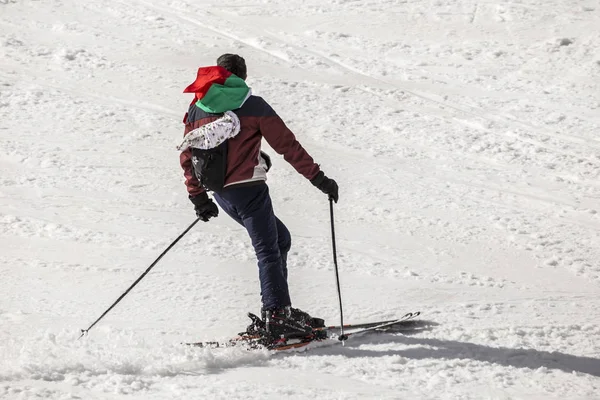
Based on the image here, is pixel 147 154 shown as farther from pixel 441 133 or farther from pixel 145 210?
pixel 441 133

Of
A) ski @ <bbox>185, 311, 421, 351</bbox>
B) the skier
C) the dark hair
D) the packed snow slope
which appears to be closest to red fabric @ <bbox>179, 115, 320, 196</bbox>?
the skier

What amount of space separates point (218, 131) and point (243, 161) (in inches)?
10.0

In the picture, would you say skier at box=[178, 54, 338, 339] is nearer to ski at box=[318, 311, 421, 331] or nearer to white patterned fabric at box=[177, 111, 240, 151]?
white patterned fabric at box=[177, 111, 240, 151]

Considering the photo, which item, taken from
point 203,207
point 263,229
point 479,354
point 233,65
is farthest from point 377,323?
point 233,65

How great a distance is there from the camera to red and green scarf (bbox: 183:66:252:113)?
4.39 metres

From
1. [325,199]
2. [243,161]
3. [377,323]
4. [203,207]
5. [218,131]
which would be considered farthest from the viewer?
[325,199]

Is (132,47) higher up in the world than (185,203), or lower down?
higher up

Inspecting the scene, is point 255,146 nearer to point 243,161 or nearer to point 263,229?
point 243,161

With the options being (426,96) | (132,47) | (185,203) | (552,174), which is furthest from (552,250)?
(132,47)

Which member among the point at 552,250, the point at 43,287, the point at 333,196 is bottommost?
the point at 43,287

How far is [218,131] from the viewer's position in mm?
4359

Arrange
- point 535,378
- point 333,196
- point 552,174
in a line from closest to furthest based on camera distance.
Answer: point 535,378 → point 333,196 → point 552,174

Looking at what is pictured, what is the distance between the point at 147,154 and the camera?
8.35 metres

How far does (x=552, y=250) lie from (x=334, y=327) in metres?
2.58
